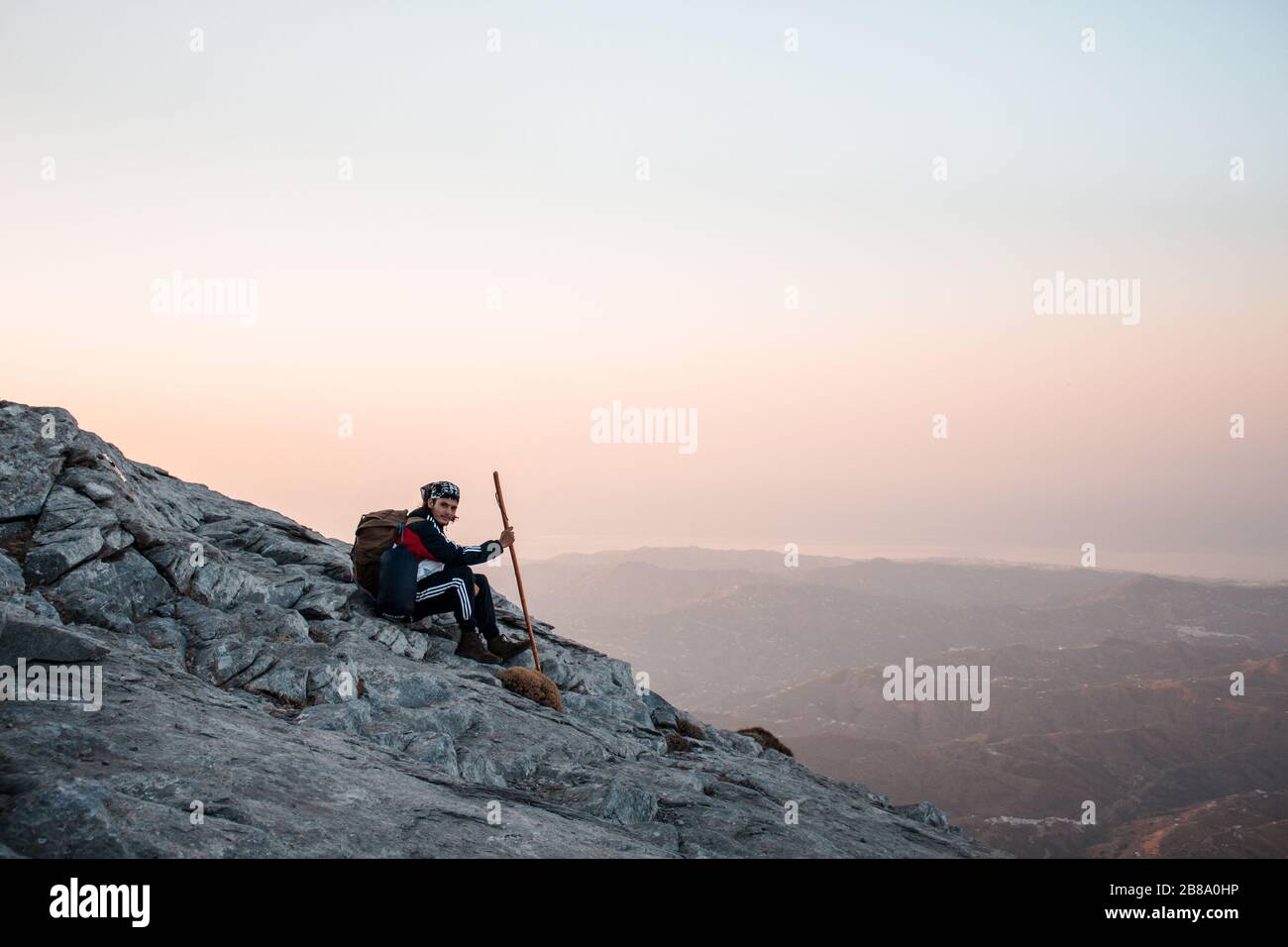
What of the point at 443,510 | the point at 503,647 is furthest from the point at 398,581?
the point at 503,647

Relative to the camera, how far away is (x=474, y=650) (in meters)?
20.9

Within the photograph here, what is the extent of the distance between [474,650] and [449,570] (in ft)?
7.38

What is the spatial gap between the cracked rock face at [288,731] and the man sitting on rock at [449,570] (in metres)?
0.80

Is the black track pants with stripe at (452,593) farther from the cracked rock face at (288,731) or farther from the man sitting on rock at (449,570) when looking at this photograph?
the cracked rock face at (288,731)

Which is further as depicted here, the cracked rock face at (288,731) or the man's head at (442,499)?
the man's head at (442,499)

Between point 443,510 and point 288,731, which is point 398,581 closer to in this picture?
point 443,510

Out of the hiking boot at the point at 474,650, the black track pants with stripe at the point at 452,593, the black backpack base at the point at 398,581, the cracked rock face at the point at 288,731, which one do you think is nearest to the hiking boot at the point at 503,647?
the cracked rock face at the point at 288,731

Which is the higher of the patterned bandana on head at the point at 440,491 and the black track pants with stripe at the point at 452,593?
the patterned bandana on head at the point at 440,491

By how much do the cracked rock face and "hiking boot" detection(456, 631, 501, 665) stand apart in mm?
367

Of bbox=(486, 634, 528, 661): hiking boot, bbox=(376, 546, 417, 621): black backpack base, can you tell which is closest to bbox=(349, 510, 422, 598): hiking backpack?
bbox=(376, 546, 417, 621): black backpack base

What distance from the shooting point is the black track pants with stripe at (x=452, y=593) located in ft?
65.8

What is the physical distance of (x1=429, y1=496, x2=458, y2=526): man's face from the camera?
1961cm
